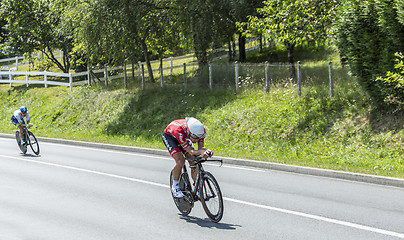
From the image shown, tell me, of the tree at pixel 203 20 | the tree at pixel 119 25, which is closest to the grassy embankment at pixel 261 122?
the tree at pixel 119 25

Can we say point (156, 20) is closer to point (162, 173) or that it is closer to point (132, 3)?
point (132, 3)

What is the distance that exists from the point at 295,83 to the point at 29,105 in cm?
2007

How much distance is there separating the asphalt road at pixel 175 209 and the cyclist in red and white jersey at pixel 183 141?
31.2 inches

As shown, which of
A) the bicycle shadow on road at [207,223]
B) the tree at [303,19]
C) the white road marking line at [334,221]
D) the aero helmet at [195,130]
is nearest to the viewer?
the white road marking line at [334,221]

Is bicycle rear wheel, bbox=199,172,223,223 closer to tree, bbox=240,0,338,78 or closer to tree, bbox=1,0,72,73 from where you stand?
tree, bbox=240,0,338,78

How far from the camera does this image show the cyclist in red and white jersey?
798 cm

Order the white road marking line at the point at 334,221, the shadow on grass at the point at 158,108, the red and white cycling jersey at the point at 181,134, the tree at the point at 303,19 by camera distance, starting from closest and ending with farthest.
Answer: the white road marking line at the point at 334,221
the red and white cycling jersey at the point at 181,134
the tree at the point at 303,19
the shadow on grass at the point at 158,108

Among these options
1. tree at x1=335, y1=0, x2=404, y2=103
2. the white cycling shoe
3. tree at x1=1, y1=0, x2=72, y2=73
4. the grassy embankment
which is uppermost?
tree at x1=1, y1=0, x2=72, y2=73

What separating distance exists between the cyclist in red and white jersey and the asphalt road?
31.2 inches

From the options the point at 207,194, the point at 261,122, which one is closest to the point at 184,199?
the point at 207,194

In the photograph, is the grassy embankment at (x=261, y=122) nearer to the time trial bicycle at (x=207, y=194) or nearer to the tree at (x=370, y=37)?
Result: the tree at (x=370, y=37)

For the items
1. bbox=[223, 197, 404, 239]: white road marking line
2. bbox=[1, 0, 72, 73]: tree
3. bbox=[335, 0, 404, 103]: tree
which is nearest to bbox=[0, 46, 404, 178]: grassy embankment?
bbox=[335, 0, 404, 103]: tree

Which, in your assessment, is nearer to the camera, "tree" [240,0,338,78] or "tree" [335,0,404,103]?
"tree" [335,0,404,103]

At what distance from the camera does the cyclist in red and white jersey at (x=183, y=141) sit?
314 inches
